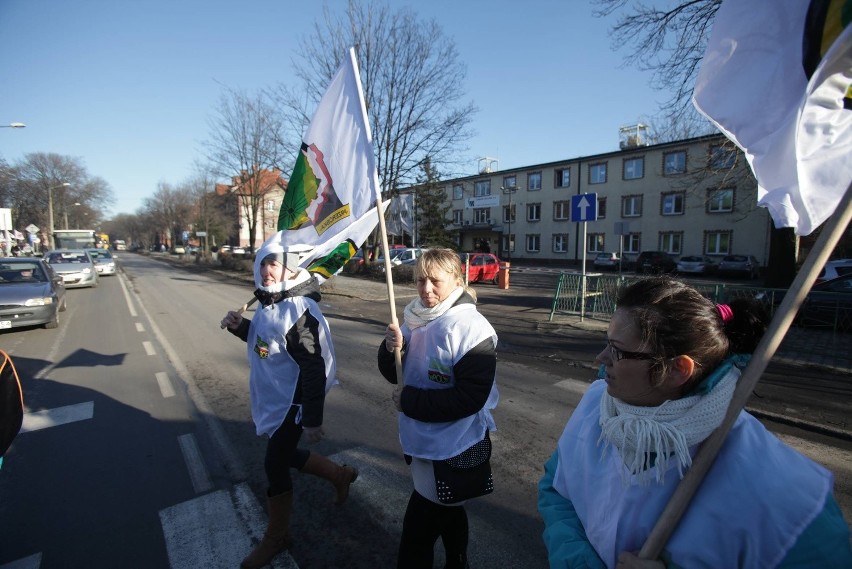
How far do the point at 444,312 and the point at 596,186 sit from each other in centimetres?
4276

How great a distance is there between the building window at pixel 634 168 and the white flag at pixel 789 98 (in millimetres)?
40908

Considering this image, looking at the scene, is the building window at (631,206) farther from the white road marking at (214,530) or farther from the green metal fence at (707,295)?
the white road marking at (214,530)

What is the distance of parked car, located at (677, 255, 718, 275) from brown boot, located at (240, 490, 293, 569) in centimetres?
3323

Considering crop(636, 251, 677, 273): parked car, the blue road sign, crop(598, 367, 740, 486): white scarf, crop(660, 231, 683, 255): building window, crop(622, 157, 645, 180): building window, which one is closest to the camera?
crop(598, 367, 740, 486): white scarf

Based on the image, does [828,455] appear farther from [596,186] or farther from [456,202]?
[456,202]

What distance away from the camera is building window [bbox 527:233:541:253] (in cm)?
4575

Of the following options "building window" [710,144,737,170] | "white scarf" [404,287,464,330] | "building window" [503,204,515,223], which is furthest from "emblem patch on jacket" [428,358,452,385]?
"building window" [503,204,515,223]

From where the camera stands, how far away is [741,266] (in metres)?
28.2

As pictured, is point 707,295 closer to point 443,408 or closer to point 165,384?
point 443,408

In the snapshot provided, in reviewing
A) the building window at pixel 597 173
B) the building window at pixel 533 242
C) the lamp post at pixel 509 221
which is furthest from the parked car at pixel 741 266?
the building window at pixel 533 242

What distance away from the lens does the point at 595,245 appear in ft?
135

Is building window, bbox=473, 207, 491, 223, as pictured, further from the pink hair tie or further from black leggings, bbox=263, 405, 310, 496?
the pink hair tie

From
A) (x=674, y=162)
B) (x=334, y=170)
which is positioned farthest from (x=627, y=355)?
(x=674, y=162)

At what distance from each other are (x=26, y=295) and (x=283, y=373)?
34.4 ft
